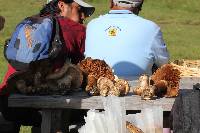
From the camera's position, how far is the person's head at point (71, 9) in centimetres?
560

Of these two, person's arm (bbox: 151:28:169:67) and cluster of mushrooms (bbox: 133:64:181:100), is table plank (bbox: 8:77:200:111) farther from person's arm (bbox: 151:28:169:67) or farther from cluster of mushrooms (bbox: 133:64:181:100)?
person's arm (bbox: 151:28:169:67)

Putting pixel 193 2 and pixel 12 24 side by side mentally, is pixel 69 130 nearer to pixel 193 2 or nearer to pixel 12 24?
pixel 12 24

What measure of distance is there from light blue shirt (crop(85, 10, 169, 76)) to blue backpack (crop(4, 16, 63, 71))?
0.53m

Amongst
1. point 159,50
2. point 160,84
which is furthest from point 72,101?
point 159,50

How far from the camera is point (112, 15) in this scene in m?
5.16

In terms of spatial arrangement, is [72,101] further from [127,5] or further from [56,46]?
[127,5]

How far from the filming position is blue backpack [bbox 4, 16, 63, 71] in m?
4.46

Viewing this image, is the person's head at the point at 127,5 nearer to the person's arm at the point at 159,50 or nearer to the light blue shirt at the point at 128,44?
the light blue shirt at the point at 128,44

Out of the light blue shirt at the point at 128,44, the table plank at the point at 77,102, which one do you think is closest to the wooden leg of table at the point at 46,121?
the table plank at the point at 77,102

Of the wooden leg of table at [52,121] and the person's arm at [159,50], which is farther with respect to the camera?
the person's arm at [159,50]

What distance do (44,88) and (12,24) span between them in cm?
1618

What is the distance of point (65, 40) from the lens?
491 centimetres

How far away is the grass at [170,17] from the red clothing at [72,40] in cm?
996

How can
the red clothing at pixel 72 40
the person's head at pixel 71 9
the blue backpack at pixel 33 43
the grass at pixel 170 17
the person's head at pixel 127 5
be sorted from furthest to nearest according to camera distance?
the grass at pixel 170 17, the person's head at pixel 71 9, the person's head at pixel 127 5, the red clothing at pixel 72 40, the blue backpack at pixel 33 43
